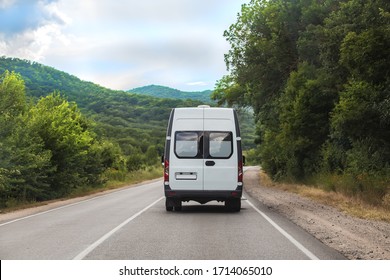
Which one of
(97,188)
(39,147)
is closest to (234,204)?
(39,147)

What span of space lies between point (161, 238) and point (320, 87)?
19977 mm

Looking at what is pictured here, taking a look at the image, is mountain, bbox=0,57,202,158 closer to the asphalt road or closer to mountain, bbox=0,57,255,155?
mountain, bbox=0,57,255,155

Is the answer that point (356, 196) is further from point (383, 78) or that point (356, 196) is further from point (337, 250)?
point (337, 250)

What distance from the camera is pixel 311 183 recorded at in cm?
2964

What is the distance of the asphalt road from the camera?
8411mm

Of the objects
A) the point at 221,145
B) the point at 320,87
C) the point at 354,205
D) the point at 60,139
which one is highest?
the point at 320,87

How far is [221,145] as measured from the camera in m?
15.6

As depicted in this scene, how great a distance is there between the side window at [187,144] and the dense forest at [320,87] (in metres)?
6.60

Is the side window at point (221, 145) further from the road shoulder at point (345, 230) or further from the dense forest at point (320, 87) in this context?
the dense forest at point (320, 87)

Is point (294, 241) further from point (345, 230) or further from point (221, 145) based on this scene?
point (221, 145)

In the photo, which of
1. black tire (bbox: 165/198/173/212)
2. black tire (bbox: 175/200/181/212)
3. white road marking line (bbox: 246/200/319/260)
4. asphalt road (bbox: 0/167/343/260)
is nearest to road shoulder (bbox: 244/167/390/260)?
asphalt road (bbox: 0/167/343/260)

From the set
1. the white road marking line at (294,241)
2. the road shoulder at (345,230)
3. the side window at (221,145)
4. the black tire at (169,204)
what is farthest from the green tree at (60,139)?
the white road marking line at (294,241)

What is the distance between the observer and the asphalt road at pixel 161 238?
8411 millimetres
